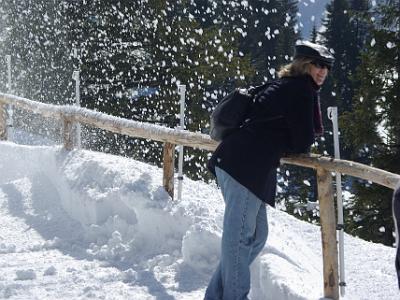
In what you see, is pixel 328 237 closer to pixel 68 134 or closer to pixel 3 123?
pixel 68 134

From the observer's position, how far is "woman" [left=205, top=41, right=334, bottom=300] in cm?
338

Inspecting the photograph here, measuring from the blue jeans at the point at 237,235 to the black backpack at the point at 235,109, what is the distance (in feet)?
0.89

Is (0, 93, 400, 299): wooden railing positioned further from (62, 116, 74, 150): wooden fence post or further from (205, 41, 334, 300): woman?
(205, 41, 334, 300): woman

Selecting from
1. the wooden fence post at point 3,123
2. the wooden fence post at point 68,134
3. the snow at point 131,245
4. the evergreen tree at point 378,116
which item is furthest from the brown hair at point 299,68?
the evergreen tree at point 378,116

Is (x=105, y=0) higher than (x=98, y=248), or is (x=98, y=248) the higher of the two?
(x=105, y=0)

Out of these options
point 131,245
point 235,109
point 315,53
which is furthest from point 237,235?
point 131,245

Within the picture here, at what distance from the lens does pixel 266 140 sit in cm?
Result: 343

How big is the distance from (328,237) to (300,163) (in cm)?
56

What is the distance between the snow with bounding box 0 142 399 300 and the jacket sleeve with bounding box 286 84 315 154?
3.61 feet

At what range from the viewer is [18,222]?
6531mm

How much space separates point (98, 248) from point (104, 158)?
1601 millimetres

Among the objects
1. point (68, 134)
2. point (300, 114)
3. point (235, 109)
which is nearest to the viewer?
point (300, 114)

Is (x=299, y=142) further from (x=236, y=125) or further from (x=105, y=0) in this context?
(x=105, y=0)

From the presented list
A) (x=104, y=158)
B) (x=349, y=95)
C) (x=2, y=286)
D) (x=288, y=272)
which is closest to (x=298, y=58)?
(x=288, y=272)
